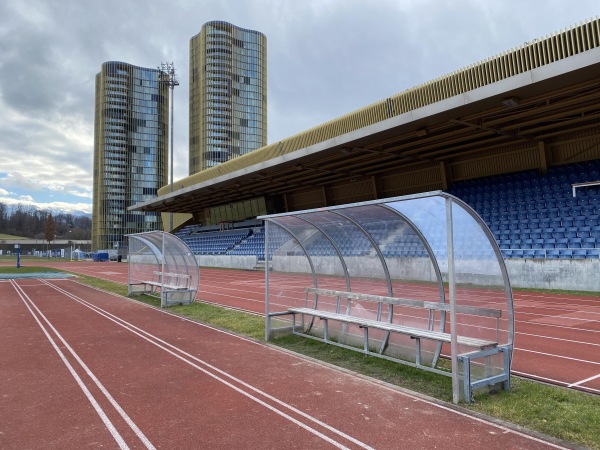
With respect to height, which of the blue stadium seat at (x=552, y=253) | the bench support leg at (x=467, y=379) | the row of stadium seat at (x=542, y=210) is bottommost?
the bench support leg at (x=467, y=379)

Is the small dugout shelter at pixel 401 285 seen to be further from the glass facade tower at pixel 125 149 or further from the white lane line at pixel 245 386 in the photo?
the glass facade tower at pixel 125 149

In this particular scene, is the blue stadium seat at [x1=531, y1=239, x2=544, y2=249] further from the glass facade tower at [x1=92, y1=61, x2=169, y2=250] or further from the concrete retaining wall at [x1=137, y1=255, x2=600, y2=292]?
the glass facade tower at [x1=92, y1=61, x2=169, y2=250]

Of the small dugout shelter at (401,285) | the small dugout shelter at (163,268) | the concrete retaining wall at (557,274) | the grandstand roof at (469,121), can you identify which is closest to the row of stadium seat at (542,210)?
the concrete retaining wall at (557,274)

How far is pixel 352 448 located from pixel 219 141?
101282mm

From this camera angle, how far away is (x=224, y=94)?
101 meters

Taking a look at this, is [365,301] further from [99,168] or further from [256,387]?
[99,168]

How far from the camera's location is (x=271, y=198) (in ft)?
141

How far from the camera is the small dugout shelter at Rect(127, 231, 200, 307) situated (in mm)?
14656

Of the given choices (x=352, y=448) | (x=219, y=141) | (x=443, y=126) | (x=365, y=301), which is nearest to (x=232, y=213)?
(x=443, y=126)

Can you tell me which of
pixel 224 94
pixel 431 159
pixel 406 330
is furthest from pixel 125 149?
pixel 406 330

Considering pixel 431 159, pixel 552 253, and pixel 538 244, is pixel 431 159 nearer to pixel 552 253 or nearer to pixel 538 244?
pixel 538 244

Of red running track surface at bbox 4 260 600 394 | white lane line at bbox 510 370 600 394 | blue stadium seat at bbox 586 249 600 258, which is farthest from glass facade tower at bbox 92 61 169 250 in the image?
white lane line at bbox 510 370 600 394

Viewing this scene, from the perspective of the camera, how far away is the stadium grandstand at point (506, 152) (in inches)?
584

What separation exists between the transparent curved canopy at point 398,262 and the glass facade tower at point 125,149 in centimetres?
9667
